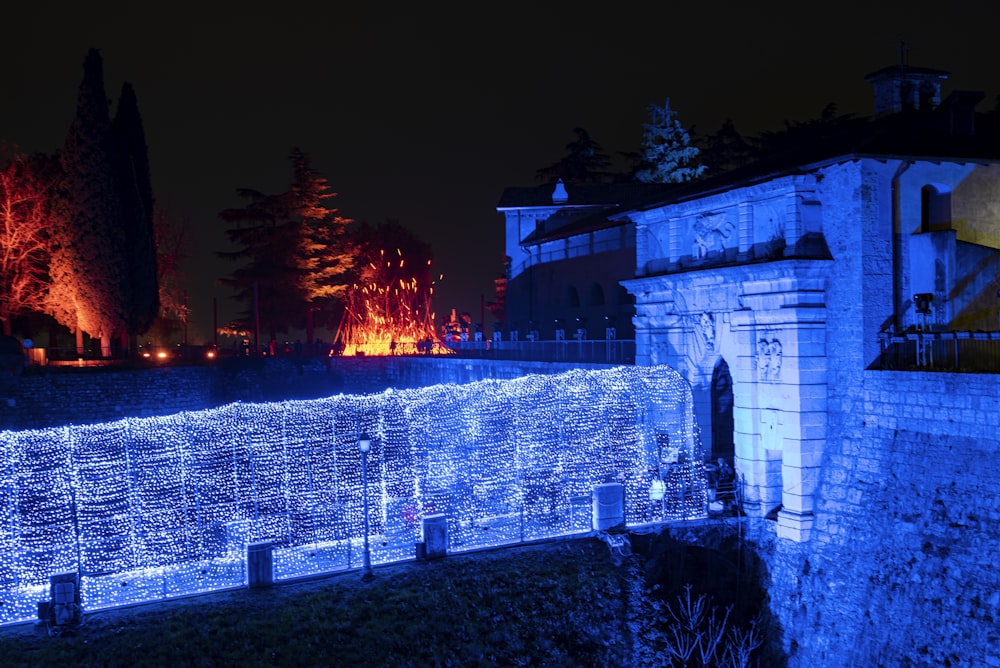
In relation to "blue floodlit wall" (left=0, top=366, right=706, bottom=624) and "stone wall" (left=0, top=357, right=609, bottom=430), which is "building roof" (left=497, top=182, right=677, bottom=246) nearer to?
"stone wall" (left=0, top=357, right=609, bottom=430)

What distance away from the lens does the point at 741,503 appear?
21.7 metres

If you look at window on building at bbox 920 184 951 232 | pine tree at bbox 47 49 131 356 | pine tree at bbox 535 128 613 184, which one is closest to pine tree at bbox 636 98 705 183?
pine tree at bbox 535 128 613 184

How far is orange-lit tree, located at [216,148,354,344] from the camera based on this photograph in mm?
58656

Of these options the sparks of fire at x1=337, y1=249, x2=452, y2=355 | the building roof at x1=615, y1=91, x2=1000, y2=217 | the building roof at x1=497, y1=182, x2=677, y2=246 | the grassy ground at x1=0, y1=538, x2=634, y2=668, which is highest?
the building roof at x1=497, y1=182, x2=677, y2=246

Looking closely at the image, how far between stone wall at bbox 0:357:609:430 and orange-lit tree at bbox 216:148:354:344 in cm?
988

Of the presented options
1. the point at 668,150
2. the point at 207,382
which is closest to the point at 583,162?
the point at 668,150

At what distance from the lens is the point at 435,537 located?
19297mm

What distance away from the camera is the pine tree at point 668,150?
6525 cm

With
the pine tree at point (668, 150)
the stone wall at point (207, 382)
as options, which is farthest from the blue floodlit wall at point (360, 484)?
the pine tree at point (668, 150)

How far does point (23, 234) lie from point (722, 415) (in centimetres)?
3619

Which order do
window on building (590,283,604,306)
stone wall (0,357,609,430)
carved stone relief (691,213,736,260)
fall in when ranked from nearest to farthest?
carved stone relief (691,213,736,260)
stone wall (0,357,609,430)
window on building (590,283,604,306)

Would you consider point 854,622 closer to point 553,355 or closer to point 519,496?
Result: point 519,496

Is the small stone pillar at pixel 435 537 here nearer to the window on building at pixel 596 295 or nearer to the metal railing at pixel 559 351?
the metal railing at pixel 559 351

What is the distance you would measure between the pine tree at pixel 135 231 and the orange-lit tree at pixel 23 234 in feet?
13.5
